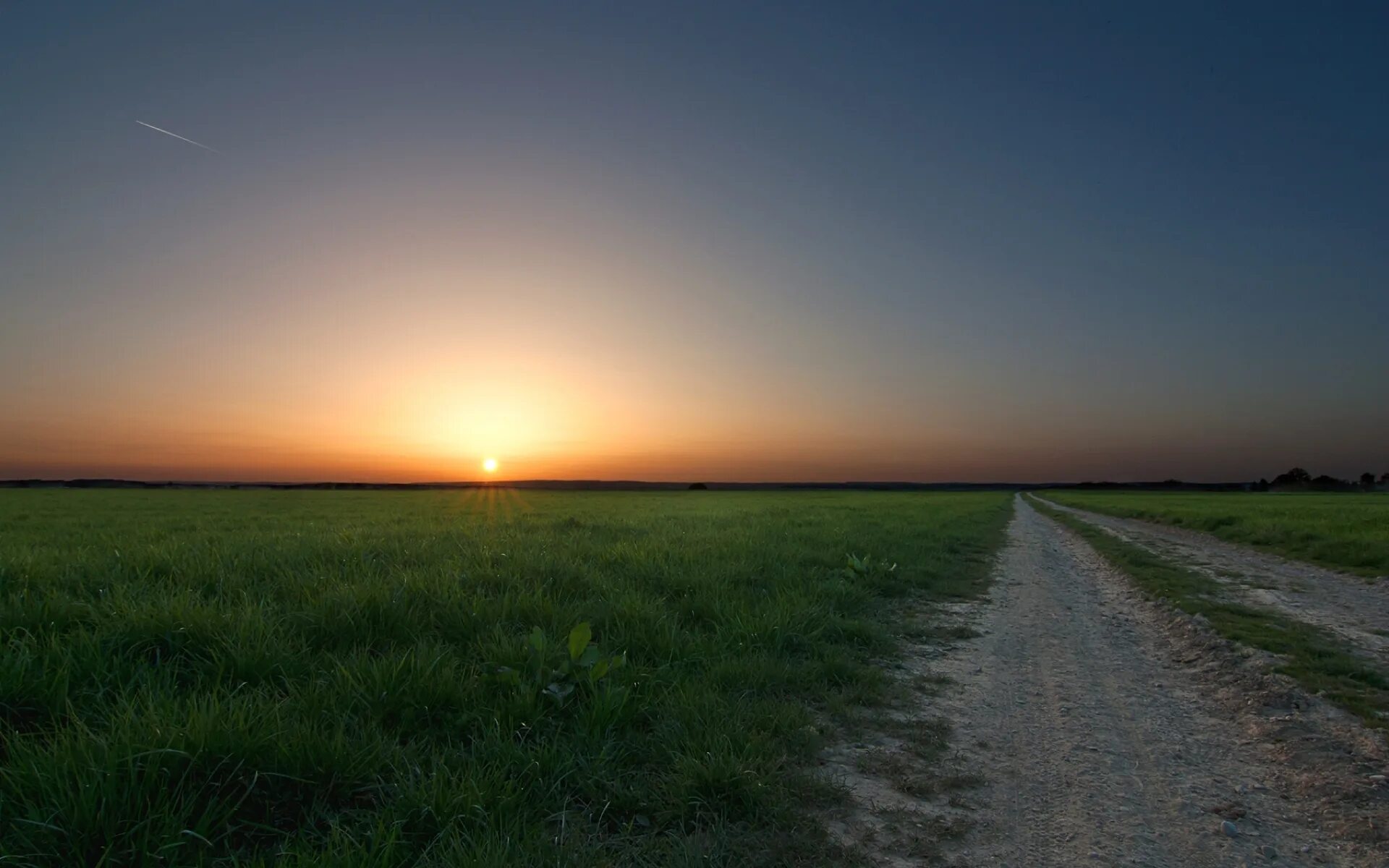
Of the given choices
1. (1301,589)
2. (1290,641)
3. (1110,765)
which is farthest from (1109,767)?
(1301,589)

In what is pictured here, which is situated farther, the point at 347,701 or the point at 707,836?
the point at 347,701

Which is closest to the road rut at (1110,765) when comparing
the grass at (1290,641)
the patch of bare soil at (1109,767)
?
the patch of bare soil at (1109,767)

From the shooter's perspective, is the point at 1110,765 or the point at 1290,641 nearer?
the point at 1110,765

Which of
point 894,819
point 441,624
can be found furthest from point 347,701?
point 894,819

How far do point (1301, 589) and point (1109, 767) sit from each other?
11399mm

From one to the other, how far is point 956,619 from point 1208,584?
20.5ft

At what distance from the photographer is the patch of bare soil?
11.0 feet

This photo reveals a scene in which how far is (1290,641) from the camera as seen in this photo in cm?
740

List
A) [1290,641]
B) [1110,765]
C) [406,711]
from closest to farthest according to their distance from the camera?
[406,711] → [1110,765] → [1290,641]

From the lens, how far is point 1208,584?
11703 millimetres

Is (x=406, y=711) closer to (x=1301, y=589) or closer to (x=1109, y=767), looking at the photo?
(x=1109, y=767)

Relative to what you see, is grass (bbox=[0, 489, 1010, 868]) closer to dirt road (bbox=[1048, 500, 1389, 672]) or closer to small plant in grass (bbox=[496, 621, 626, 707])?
small plant in grass (bbox=[496, 621, 626, 707])

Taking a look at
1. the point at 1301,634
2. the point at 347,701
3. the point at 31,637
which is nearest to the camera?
the point at 347,701

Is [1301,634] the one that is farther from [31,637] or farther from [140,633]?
[31,637]
